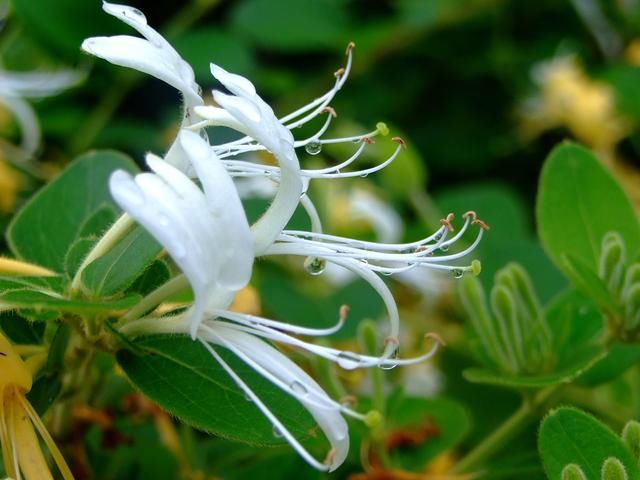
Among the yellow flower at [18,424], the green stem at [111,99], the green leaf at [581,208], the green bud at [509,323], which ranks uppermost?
the green stem at [111,99]

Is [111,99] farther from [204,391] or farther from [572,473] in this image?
[572,473]

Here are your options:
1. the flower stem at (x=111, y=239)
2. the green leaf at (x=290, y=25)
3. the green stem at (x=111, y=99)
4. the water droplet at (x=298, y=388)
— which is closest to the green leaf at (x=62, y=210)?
the flower stem at (x=111, y=239)

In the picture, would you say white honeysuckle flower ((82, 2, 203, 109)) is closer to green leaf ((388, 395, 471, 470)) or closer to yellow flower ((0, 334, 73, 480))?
yellow flower ((0, 334, 73, 480))

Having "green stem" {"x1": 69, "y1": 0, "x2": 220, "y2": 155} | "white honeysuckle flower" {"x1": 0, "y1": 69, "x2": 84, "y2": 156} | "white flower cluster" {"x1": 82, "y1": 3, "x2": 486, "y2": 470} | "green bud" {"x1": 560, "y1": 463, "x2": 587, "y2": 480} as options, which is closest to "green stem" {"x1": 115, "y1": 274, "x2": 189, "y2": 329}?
"white flower cluster" {"x1": 82, "y1": 3, "x2": 486, "y2": 470}

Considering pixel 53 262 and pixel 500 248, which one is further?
pixel 500 248

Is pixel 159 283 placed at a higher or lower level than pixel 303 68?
lower

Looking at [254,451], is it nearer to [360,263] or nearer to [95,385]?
[95,385]

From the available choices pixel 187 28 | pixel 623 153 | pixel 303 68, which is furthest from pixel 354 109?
pixel 623 153

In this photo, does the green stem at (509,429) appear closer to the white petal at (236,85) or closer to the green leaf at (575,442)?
the green leaf at (575,442)
